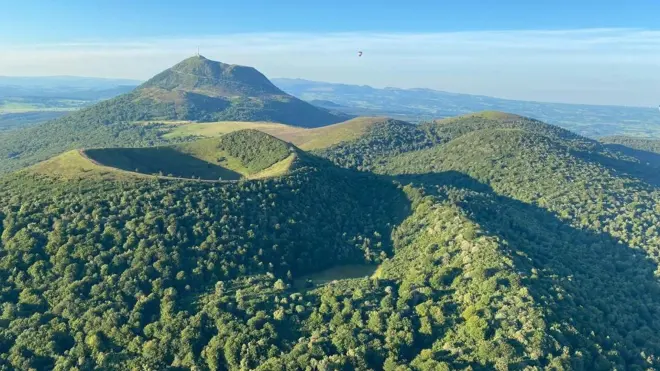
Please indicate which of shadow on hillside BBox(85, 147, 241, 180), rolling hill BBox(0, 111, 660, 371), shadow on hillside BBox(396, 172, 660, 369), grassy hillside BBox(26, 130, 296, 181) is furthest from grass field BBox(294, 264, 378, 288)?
shadow on hillside BBox(85, 147, 241, 180)

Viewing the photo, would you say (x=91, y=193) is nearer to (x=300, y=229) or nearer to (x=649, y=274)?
(x=300, y=229)

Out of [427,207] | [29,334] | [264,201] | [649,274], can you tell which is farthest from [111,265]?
[649,274]

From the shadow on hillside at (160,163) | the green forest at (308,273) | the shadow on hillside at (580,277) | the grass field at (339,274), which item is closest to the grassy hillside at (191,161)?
the shadow on hillside at (160,163)

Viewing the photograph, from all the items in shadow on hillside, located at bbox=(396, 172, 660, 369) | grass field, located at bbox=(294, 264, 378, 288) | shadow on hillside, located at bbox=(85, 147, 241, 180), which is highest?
shadow on hillside, located at bbox=(85, 147, 241, 180)

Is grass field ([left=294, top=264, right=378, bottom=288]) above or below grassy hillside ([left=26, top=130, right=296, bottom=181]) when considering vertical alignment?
below

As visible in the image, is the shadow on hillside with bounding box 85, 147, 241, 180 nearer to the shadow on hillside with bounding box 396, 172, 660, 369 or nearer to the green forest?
the green forest

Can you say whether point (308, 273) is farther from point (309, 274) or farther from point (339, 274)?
point (339, 274)

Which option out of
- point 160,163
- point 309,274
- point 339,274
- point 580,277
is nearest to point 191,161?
point 160,163
